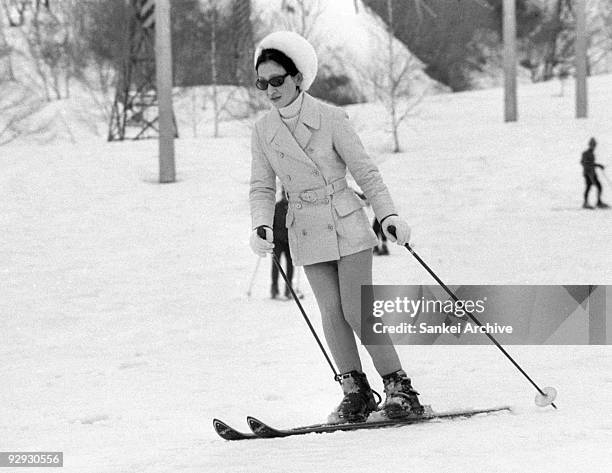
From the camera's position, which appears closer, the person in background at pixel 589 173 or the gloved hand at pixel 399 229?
the gloved hand at pixel 399 229

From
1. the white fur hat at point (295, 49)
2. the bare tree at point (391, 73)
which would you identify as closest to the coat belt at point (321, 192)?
the white fur hat at point (295, 49)

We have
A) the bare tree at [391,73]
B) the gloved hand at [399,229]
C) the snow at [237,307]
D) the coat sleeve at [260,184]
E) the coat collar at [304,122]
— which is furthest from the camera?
the bare tree at [391,73]

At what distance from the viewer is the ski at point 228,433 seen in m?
3.62

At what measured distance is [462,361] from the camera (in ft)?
18.2

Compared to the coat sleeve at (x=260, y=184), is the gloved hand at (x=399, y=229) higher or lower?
lower

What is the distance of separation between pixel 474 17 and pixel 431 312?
23.4 m

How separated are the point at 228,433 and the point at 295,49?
142 centimetres

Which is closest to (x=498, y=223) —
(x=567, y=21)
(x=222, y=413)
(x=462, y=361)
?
(x=462, y=361)


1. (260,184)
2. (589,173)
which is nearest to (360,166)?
(260,184)

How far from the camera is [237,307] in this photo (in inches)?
336

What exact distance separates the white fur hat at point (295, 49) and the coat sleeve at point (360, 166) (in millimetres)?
205

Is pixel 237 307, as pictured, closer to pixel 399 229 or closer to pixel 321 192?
pixel 321 192

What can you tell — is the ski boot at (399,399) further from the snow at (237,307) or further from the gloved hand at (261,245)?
the gloved hand at (261,245)

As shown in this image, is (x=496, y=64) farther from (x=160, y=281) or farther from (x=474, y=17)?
(x=160, y=281)
